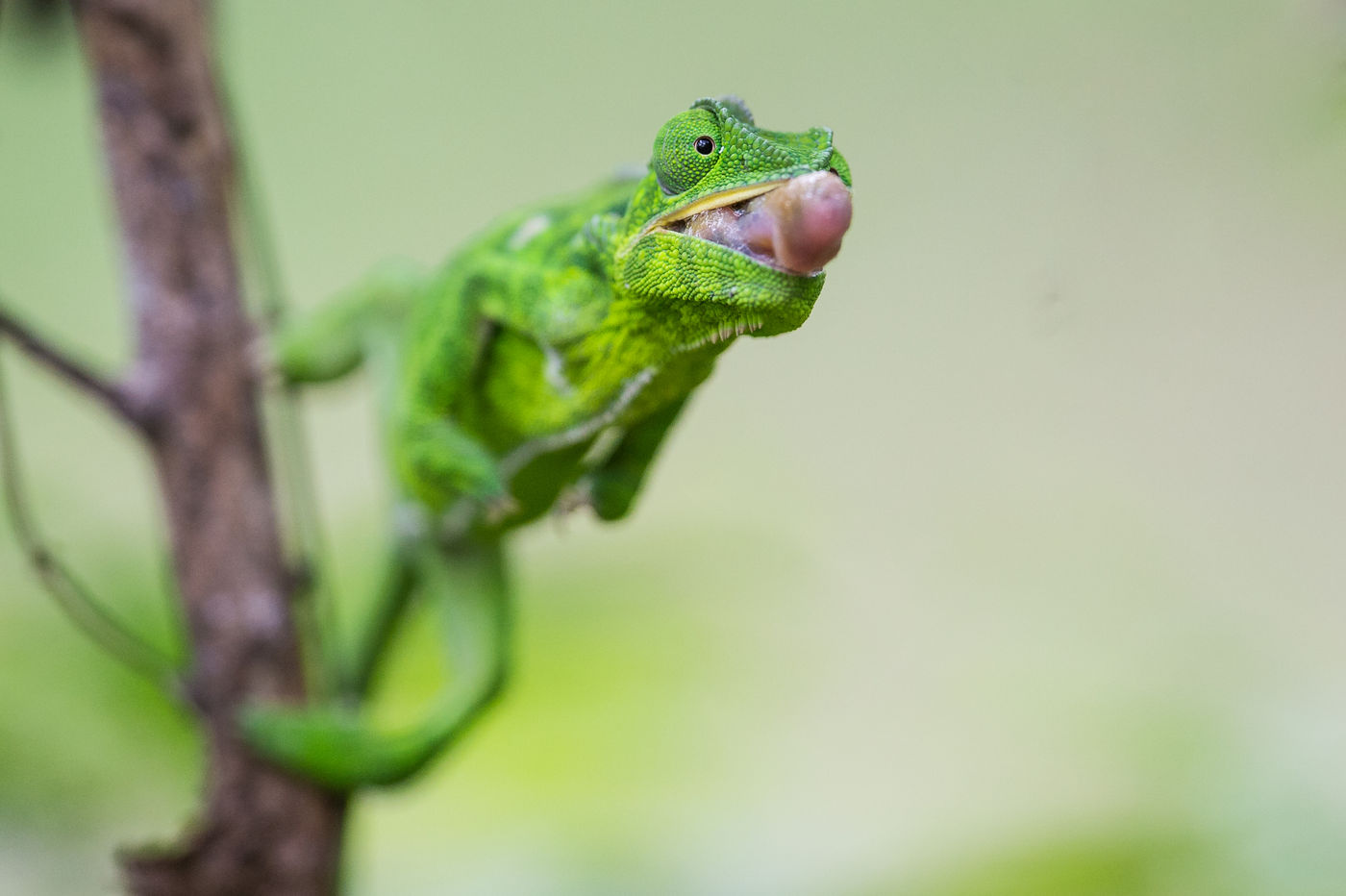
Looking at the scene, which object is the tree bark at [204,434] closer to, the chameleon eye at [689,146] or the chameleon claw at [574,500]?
the chameleon claw at [574,500]

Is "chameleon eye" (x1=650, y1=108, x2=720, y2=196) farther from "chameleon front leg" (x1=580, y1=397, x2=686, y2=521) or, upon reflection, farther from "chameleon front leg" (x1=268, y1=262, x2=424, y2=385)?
"chameleon front leg" (x1=268, y1=262, x2=424, y2=385)

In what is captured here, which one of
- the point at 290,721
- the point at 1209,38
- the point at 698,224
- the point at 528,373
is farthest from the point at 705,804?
the point at 1209,38

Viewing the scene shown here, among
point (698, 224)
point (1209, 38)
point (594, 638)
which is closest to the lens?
point (698, 224)

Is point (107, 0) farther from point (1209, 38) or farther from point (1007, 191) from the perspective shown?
point (1209, 38)

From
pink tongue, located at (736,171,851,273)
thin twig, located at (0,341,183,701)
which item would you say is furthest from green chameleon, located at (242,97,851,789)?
thin twig, located at (0,341,183,701)

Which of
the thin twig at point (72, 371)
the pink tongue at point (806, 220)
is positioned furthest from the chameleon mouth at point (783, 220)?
the thin twig at point (72, 371)

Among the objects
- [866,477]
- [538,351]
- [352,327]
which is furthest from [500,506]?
[866,477]

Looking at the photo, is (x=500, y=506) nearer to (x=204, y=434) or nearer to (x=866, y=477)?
(x=204, y=434)
